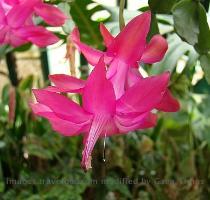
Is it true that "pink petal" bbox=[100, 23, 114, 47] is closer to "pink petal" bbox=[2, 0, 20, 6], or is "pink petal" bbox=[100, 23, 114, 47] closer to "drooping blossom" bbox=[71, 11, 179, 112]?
"drooping blossom" bbox=[71, 11, 179, 112]

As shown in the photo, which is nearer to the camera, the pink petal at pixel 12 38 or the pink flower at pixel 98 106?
the pink flower at pixel 98 106

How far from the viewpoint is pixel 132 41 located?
358 mm

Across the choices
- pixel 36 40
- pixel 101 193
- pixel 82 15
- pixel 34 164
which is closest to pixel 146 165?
pixel 101 193

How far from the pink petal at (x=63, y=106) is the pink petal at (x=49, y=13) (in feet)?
0.37

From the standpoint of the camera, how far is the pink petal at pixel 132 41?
34 centimetres

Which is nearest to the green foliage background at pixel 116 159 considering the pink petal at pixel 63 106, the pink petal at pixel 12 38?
the pink petal at pixel 12 38

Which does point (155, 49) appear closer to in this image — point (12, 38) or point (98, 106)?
point (98, 106)

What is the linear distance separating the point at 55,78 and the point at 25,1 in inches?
4.1

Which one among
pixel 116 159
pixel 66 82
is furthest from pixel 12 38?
pixel 116 159

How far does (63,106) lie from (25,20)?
0.42 ft

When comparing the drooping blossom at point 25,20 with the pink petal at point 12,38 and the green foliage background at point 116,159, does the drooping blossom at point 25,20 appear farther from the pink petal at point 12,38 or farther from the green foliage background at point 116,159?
the green foliage background at point 116,159

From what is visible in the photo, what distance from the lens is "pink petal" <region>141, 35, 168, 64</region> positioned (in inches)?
14.7

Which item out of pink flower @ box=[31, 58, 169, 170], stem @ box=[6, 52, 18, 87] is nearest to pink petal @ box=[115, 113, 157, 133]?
pink flower @ box=[31, 58, 169, 170]

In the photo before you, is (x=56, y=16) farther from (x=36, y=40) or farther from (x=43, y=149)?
(x=43, y=149)
